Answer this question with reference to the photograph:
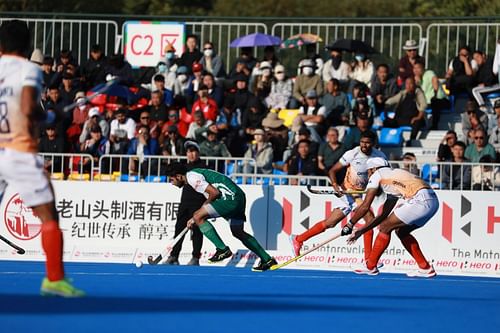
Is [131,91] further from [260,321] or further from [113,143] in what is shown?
[260,321]

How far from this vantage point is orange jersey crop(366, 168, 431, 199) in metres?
17.3

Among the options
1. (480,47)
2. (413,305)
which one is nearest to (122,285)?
(413,305)

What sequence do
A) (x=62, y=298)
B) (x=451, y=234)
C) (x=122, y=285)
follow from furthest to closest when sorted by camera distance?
Answer: (x=451, y=234), (x=122, y=285), (x=62, y=298)

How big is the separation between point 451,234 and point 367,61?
6.34 m

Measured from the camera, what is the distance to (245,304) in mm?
12539

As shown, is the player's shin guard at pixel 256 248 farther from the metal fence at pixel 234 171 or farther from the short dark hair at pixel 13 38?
the short dark hair at pixel 13 38

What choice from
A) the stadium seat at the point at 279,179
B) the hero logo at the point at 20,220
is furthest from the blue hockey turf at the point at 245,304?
the stadium seat at the point at 279,179

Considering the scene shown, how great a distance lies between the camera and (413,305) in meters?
13.2

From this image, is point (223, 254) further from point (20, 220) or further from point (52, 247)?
point (52, 247)

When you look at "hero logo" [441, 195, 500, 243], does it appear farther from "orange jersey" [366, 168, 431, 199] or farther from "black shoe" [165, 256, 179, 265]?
"black shoe" [165, 256, 179, 265]

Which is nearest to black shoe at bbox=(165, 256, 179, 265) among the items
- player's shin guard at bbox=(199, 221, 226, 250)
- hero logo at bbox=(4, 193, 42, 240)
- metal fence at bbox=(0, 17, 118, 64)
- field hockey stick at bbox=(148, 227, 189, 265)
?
field hockey stick at bbox=(148, 227, 189, 265)

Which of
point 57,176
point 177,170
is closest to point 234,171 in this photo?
point 177,170

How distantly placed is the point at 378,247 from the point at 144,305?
6.42 m

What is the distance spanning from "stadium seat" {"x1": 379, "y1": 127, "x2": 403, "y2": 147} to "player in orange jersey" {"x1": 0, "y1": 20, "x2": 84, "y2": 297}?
A: 46.3 ft
